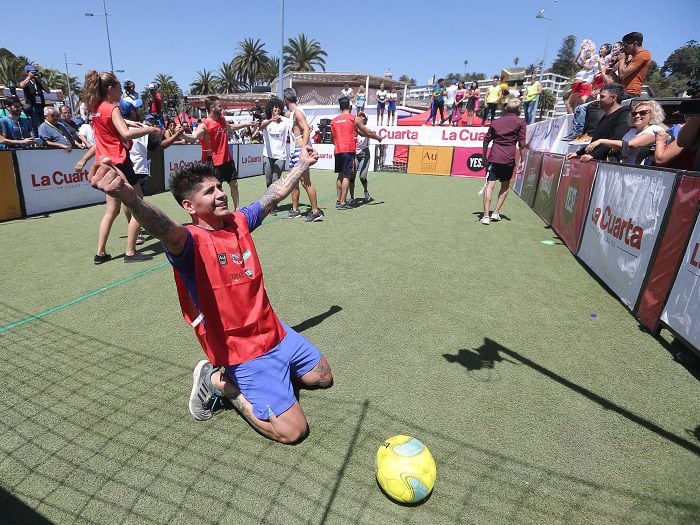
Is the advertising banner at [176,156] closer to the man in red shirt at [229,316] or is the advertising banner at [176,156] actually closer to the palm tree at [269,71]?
the man in red shirt at [229,316]

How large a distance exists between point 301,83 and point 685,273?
46924 millimetres

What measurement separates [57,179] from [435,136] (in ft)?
41.1

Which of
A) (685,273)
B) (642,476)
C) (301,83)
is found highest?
(301,83)

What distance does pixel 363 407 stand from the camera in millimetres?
2502

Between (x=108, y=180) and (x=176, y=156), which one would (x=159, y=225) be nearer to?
(x=108, y=180)

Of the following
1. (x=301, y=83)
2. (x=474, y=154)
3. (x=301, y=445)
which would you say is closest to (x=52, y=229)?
(x=301, y=445)

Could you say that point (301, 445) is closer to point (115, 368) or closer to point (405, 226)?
point (115, 368)

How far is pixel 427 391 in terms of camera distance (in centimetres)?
264

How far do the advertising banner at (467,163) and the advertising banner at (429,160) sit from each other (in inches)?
10.4

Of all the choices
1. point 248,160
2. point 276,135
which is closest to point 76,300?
point 276,135

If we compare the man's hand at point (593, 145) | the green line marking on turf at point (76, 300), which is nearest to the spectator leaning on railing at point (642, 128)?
the man's hand at point (593, 145)

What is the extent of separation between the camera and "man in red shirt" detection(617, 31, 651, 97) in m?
6.42

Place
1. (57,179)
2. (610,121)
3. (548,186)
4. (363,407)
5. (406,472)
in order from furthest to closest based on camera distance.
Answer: (57,179) → (548,186) → (610,121) → (363,407) → (406,472)

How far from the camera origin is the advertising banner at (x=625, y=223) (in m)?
3.61
